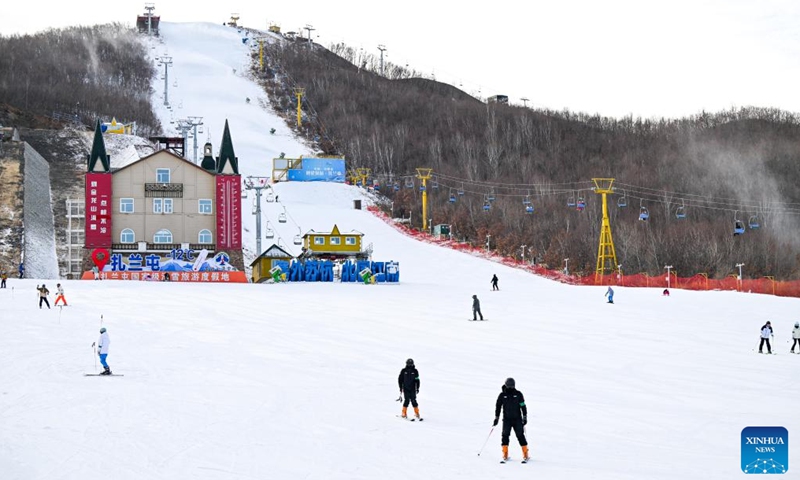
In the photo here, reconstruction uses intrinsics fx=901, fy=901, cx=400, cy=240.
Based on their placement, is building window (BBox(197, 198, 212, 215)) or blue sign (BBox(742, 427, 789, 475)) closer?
blue sign (BBox(742, 427, 789, 475))

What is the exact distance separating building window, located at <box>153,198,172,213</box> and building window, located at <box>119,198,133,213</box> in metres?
1.22

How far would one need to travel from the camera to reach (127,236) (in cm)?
4703

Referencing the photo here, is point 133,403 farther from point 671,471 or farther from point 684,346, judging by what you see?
point 684,346

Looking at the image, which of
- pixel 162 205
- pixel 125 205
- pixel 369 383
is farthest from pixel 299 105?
pixel 369 383

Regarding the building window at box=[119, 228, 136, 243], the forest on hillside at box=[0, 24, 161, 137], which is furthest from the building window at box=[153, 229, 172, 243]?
the forest on hillside at box=[0, 24, 161, 137]

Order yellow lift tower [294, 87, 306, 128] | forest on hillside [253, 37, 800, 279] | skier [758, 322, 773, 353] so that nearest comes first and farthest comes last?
skier [758, 322, 773, 353] < forest on hillside [253, 37, 800, 279] < yellow lift tower [294, 87, 306, 128]

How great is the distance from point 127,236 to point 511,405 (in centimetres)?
3814

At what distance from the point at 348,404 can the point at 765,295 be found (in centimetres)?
2818

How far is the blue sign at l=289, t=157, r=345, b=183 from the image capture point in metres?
82.6

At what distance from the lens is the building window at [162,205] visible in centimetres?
4791

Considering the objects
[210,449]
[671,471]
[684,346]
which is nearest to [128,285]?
[684,346]

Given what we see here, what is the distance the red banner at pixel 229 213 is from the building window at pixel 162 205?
8.58 feet

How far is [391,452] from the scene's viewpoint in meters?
12.8

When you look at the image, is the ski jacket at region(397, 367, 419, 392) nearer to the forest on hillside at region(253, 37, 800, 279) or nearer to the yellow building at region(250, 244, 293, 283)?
the yellow building at region(250, 244, 293, 283)
